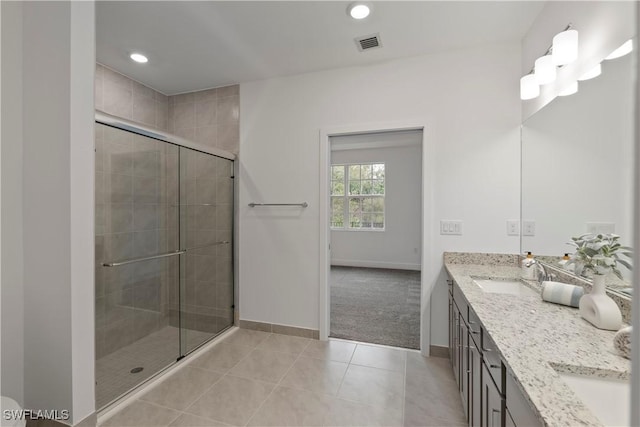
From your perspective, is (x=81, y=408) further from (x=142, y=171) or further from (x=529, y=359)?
(x=529, y=359)

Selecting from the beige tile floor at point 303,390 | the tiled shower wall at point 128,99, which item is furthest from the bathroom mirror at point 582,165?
the tiled shower wall at point 128,99

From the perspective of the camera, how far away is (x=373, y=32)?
2.16m

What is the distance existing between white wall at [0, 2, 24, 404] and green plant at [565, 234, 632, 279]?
267cm

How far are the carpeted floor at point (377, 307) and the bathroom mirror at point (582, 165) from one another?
4.84ft

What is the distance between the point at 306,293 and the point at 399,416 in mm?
1319

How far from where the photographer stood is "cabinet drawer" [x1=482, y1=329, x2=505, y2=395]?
105cm

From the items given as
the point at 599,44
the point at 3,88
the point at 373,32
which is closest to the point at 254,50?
the point at 373,32

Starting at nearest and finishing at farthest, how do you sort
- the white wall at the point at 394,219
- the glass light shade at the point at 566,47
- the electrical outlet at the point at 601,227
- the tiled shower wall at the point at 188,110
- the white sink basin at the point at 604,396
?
the white sink basin at the point at 604,396
the electrical outlet at the point at 601,227
the glass light shade at the point at 566,47
the tiled shower wall at the point at 188,110
the white wall at the point at 394,219

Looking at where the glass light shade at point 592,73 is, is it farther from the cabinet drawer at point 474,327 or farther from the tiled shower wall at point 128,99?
the tiled shower wall at point 128,99

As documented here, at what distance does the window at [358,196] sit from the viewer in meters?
6.11

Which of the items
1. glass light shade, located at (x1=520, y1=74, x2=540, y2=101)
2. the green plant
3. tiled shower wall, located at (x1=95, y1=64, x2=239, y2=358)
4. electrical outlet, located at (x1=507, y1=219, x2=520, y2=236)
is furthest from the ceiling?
the green plant

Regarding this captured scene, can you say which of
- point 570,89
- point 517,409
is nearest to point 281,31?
point 570,89

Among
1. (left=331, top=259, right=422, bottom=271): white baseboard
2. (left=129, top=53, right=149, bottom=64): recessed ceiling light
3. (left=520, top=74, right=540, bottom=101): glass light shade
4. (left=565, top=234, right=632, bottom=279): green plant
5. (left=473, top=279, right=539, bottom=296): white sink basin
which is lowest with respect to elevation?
(left=331, top=259, right=422, bottom=271): white baseboard

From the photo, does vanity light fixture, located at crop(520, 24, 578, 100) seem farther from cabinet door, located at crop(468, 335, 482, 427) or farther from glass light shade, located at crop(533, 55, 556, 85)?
cabinet door, located at crop(468, 335, 482, 427)
